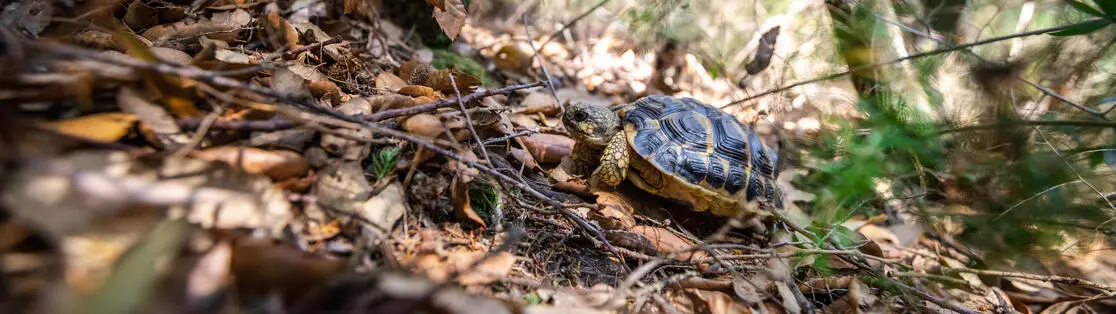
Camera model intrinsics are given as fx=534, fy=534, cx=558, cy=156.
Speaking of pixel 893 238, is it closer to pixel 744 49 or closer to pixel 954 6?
pixel 954 6

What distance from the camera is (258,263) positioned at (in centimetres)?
120

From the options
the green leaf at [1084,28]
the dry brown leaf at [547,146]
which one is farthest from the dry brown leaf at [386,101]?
the green leaf at [1084,28]

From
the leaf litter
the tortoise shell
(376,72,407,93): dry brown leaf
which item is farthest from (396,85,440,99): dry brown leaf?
the tortoise shell

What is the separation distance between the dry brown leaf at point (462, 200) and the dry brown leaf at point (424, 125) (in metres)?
0.21

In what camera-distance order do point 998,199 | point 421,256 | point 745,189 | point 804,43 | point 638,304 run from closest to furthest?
point 421,256
point 638,304
point 998,199
point 745,189
point 804,43

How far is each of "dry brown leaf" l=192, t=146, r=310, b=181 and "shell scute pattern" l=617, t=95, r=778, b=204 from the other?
1.64m

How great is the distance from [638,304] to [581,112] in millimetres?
1292

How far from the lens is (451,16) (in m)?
2.82

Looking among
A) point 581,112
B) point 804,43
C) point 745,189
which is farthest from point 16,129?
point 804,43

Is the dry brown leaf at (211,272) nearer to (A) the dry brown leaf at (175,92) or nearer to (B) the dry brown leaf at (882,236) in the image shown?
(A) the dry brown leaf at (175,92)

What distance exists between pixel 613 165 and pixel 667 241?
1.69 feet

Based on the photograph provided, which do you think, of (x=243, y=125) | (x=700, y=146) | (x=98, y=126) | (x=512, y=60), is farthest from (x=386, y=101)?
(x=512, y=60)

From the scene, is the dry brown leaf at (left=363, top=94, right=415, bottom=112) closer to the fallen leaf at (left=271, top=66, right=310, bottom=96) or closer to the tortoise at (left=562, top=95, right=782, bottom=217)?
the fallen leaf at (left=271, top=66, right=310, bottom=96)

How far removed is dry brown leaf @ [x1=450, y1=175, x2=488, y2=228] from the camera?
1907mm
